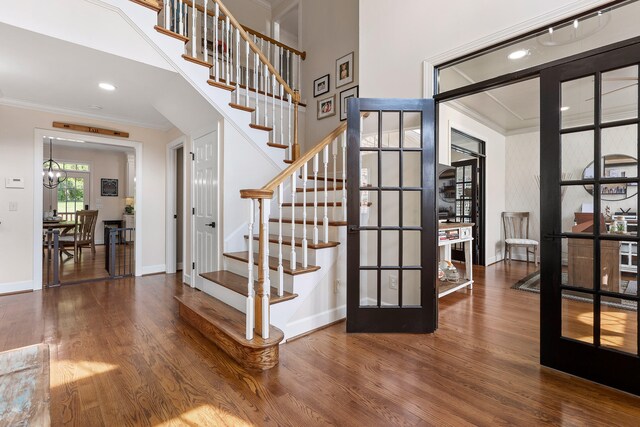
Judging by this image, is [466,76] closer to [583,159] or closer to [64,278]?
[583,159]

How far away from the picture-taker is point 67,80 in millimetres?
3236

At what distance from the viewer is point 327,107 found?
466 centimetres

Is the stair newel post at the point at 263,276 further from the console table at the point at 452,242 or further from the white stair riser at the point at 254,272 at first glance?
the console table at the point at 452,242

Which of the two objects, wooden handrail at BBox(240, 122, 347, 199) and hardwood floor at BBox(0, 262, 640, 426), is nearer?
hardwood floor at BBox(0, 262, 640, 426)

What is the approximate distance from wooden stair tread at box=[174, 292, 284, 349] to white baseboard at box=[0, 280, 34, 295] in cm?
261

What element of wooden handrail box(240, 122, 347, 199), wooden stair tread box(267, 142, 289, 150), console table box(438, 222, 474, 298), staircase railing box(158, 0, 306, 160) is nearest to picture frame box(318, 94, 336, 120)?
staircase railing box(158, 0, 306, 160)

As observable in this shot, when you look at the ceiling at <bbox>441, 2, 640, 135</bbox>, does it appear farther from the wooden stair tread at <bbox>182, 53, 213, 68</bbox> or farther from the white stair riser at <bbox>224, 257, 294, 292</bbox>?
the wooden stair tread at <bbox>182, 53, 213, 68</bbox>

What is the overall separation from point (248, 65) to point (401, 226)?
121 inches

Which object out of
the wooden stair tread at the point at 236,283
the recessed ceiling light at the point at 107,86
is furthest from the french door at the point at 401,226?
the recessed ceiling light at the point at 107,86

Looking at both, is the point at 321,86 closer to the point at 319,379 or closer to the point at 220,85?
the point at 220,85

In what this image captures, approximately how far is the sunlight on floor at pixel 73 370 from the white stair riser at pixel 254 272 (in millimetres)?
1256

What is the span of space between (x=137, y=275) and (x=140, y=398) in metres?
3.59

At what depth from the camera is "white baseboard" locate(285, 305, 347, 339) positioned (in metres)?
2.55

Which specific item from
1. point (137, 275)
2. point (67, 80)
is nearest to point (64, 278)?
point (137, 275)
